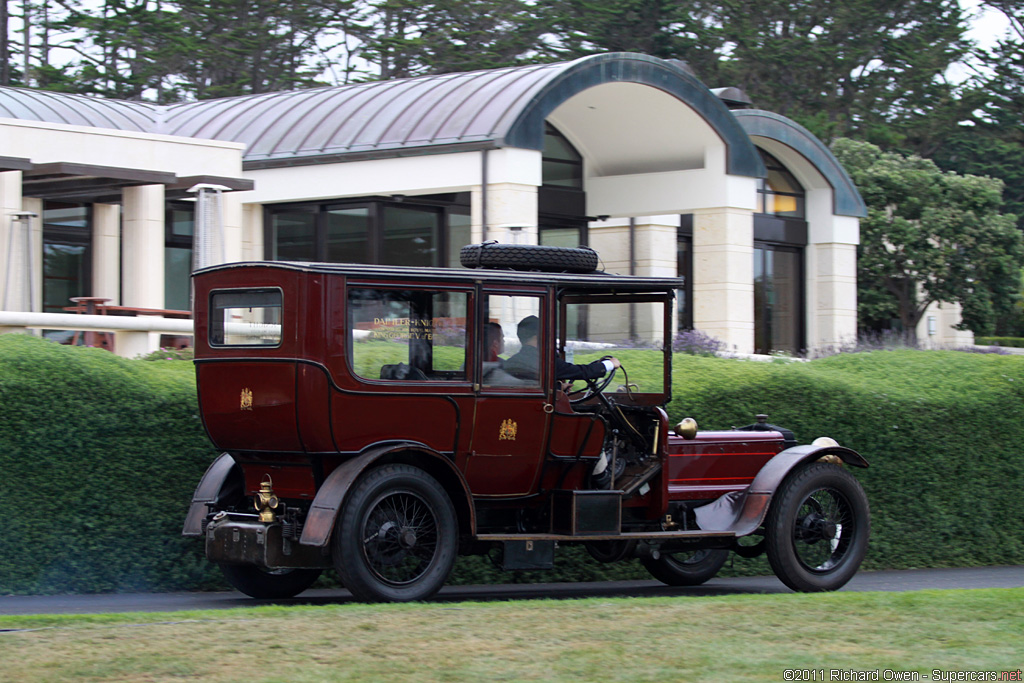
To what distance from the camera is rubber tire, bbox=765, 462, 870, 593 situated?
9422mm

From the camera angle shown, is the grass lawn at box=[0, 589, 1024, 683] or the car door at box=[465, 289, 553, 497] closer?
the grass lawn at box=[0, 589, 1024, 683]

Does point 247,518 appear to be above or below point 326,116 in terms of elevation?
below

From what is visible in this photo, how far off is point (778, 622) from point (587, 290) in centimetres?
284

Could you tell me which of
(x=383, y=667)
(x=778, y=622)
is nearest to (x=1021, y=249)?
(x=778, y=622)

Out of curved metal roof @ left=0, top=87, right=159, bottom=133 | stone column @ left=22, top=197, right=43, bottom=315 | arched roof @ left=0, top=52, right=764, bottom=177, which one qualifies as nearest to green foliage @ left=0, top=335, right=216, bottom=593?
arched roof @ left=0, top=52, right=764, bottom=177

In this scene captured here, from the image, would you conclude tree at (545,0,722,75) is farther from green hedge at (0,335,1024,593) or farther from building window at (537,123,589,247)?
green hedge at (0,335,1024,593)

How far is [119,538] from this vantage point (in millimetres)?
9156

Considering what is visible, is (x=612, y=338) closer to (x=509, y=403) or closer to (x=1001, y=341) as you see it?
(x=509, y=403)

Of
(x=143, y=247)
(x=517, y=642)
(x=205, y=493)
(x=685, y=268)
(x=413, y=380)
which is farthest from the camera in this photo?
(x=685, y=268)

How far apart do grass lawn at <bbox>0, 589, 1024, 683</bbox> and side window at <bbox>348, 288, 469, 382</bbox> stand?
1491 millimetres

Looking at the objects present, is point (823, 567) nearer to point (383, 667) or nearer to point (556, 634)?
point (556, 634)

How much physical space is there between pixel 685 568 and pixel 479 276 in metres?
3.37

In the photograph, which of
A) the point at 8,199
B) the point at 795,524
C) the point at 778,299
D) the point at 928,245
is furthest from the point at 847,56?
the point at 795,524

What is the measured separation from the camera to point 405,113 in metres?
22.8
